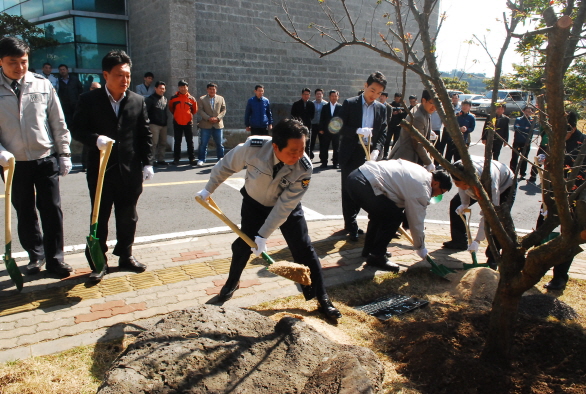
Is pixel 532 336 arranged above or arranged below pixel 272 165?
below

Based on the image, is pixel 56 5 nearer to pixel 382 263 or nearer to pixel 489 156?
pixel 382 263

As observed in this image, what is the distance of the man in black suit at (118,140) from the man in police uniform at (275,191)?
0.96 meters

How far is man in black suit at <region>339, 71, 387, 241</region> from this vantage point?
230 inches

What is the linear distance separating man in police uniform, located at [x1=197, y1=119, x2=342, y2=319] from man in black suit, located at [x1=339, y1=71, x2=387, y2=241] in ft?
6.91

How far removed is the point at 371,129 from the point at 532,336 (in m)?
3.19

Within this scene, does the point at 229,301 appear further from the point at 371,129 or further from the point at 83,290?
the point at 371,129

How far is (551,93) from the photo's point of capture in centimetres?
218

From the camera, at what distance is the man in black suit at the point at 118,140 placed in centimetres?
414

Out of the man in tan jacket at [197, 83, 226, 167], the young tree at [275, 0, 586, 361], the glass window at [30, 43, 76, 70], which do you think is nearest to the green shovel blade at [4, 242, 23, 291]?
the young tree at [275, 0, 586, 361]

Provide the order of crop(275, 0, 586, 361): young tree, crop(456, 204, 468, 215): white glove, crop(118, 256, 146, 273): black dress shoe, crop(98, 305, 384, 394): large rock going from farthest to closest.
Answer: crop(456, 204, 468, 215): white glove, crop(118, 256, 146, 273): black dress shoe, crop(98, 305, 384, 394): large rock, crop(275, 0, 586, 361): young tree

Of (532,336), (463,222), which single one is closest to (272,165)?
(532,336)

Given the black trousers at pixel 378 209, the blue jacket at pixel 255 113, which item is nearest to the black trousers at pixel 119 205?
the black trousers at pixel 378 209

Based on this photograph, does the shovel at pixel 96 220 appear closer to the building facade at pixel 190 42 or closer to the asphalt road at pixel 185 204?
the asphalt road at pixel 185 204

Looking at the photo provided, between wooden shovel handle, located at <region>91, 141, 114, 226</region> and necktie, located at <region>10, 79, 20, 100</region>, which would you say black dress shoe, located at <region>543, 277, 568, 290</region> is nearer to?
wooden shovel handle, located at <region>91, 141, 114, 226</region>
